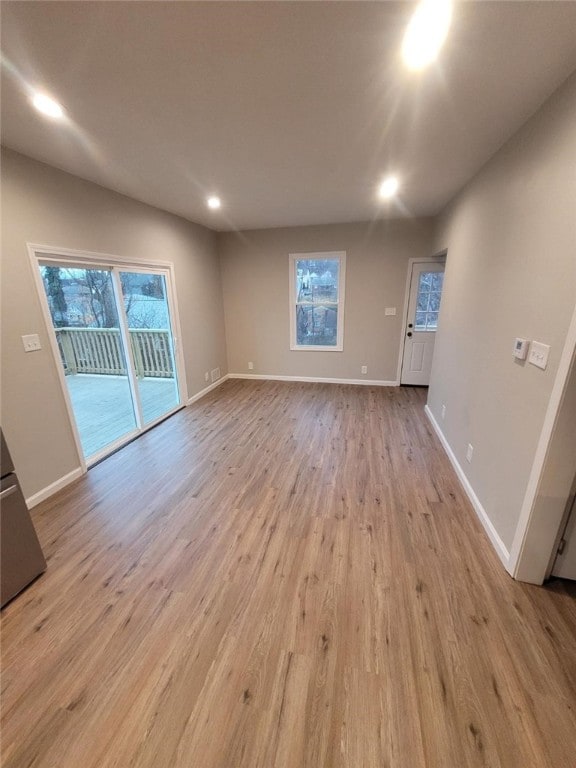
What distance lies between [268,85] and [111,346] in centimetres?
325

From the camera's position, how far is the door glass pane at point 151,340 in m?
3.48

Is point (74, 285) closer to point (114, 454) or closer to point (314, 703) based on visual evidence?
point (114, 454)

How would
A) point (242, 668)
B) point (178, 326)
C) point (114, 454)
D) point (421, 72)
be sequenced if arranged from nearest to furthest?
point (242, 668), point (421, 72), point (114, 454), point (178, 326)

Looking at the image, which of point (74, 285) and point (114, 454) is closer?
point (74, 285)

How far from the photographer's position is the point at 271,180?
2.77 meters

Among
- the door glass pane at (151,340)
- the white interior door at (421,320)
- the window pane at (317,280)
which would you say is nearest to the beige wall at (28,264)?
the door glass pane at (151,340)

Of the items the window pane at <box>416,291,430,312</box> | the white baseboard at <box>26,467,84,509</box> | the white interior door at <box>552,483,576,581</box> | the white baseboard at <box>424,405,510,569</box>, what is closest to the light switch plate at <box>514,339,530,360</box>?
the white interior door at <box>552,483,576,581</box>

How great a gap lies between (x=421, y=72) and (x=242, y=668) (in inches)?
114

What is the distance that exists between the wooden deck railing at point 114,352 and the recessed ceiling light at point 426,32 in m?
3.21

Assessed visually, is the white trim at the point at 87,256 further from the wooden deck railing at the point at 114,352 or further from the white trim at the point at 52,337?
the wooden deck railing at the point at 114,352

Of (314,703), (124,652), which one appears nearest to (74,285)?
(124,652)

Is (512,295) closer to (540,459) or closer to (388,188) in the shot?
(540,459)

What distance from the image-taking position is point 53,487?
247 cm

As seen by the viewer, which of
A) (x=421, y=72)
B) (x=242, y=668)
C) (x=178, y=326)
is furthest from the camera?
(x=178, y=326)
